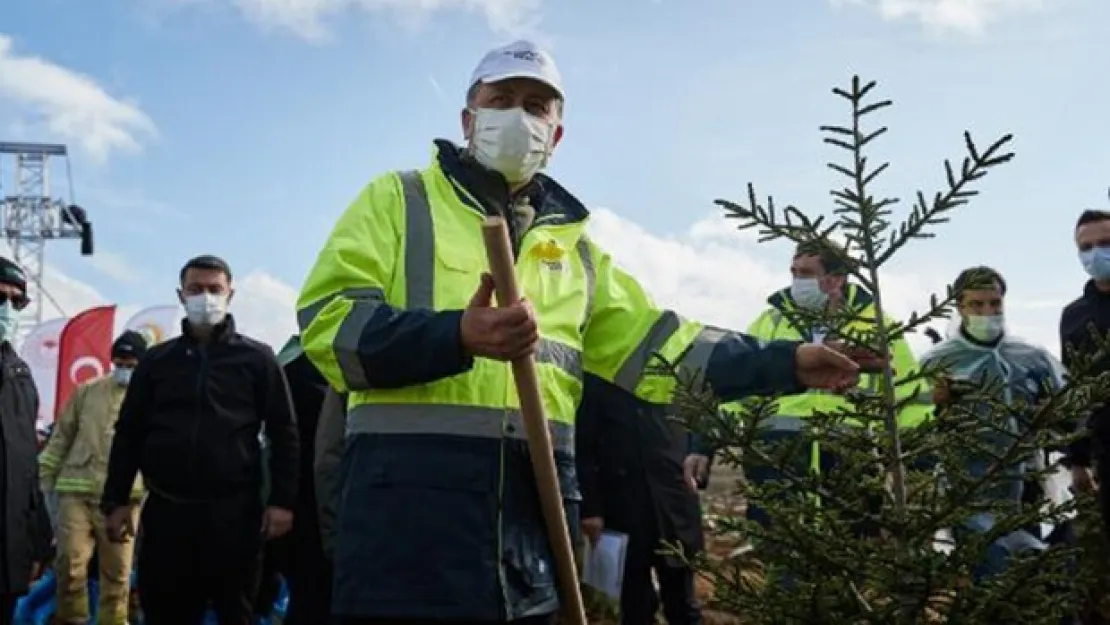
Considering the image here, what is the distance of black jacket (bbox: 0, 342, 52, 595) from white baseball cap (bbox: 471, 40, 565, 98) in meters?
3.47

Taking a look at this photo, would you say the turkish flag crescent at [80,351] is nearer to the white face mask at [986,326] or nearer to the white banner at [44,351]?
the white banner at [44,351]

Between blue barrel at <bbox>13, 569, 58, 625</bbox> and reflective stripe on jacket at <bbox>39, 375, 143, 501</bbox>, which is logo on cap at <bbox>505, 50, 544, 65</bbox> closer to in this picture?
reflective stripe on jacket at <bbox>39, 375, 143, 501</bbox>

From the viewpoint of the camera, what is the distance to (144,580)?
5.52 m

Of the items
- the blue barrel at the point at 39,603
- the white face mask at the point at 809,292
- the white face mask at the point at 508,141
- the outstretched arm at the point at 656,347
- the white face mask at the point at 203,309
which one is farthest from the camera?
the blue barrel at the point at 39,603

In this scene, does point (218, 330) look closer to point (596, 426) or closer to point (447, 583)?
point (596, 426)

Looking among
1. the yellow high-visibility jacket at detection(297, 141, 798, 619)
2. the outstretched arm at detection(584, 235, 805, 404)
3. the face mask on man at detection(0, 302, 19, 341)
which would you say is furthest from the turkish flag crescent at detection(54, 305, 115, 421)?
the yellow high-visibility jacket at detection(297, 141, 798, 619)

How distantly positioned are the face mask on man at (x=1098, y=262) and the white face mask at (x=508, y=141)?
381 cm

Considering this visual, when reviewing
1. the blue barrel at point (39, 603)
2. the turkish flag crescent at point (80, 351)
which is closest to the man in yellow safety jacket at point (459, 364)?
the blue barrel at point (39, 603)

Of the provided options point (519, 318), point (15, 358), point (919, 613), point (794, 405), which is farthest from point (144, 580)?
point (919, 613)

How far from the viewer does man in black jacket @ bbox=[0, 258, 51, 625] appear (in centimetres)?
514

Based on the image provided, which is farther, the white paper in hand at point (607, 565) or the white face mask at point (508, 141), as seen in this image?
the white paper in hand at point (607, 565)

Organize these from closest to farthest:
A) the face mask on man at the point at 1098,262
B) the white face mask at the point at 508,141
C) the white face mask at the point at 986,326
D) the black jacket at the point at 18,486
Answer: the white face mask at the point at 508,141, the black jacket at the point at 18,486, the face mask on man at the point at 1098,262, the white face mask at the point at 986,326

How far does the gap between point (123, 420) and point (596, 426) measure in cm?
240

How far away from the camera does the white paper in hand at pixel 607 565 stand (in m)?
5.15
